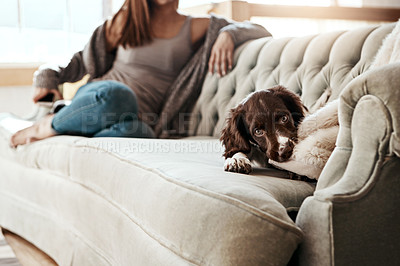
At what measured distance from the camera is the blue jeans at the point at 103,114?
5.81 ft

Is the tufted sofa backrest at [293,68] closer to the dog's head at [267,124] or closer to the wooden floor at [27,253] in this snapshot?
the dog's head at [267,124]

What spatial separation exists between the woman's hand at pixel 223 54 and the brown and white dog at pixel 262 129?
0.97m

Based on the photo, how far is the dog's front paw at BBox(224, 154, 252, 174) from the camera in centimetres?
115

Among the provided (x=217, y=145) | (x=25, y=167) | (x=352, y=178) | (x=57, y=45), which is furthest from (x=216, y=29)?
(x=57, y=45)

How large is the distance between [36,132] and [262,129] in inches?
47.3

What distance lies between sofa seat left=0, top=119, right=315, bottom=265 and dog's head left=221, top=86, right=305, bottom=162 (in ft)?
0.23

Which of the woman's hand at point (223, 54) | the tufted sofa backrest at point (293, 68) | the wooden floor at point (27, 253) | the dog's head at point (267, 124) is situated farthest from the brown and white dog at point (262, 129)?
the wooden floor at point (27, 253)

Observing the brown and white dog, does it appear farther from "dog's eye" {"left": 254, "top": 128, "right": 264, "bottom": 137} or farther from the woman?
the woman

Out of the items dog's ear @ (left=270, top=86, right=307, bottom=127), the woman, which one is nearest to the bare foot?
the woman

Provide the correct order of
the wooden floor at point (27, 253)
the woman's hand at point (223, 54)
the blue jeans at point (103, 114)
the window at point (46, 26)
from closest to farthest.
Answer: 1. the blue jeans at point (103, 114)
2. the wooden floor at point (27, 253)
3. the woman's hand at point (223, 54)
4. the window at point (46, 26)

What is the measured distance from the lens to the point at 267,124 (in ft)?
3.70

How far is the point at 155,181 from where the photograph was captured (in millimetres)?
1133

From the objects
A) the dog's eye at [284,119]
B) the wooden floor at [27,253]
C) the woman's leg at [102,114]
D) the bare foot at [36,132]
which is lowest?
the wooden floor at [27,253]

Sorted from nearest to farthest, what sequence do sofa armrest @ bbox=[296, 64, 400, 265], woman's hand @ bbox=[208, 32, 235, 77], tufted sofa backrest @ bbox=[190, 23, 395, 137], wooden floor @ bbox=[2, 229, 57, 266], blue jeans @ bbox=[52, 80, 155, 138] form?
1. sofa armrest @ bbox=[296, 64, 400, 265]
2. tufted sofa backrest @ bbox=[190, 23, 395, 137]
3. blue jeans @ bbox=[52, 80, 155, 138]
4. wooden floor @ bbox=[2, 229, 57, 266]
5. woman's hand @ bbox=[208, 32, 235, 77]
